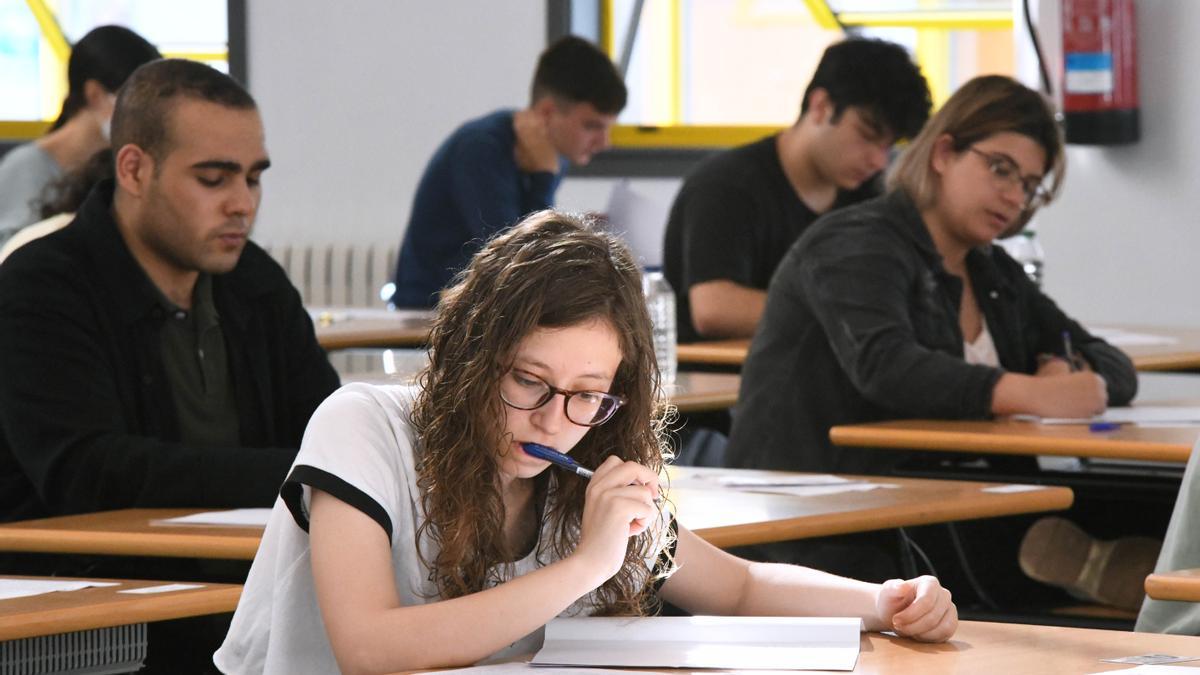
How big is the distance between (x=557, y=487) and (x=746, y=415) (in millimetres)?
1649

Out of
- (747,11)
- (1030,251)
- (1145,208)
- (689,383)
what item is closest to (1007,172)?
(689,383)

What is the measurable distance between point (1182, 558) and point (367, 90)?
240 inches

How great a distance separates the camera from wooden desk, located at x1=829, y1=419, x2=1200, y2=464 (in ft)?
10.4

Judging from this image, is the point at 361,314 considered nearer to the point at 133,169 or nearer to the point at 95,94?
the point at 95,94

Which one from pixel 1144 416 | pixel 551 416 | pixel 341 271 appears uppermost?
pixel 551 416

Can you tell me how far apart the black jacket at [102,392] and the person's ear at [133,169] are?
0.12 feet

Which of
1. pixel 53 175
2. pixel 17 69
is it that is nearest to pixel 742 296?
pixel 53 175

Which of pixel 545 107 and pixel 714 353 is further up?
pixel 545 107

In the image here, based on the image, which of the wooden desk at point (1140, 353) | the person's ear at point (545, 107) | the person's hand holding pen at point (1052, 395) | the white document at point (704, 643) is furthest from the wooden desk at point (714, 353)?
the white document at point (704, 643)

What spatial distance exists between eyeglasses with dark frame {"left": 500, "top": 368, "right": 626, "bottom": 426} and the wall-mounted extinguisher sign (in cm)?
415

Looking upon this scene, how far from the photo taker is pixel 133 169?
3.04 meters

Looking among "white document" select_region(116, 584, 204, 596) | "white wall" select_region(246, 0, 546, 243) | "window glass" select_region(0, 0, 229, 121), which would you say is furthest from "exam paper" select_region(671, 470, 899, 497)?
"window glass" select_region(0, 0, 229, 121)

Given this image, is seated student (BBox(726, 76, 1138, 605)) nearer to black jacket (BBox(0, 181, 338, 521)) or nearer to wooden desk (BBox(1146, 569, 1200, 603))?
black jacket (BBox(0, 181, 338, 521))

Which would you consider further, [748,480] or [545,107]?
[545,107]
